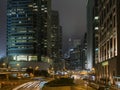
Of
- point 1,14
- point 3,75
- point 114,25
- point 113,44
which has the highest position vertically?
point 1,14

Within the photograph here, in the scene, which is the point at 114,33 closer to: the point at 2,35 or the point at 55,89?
the point at 55,89

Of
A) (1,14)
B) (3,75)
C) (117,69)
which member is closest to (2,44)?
(1,14)

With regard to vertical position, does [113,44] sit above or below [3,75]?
above

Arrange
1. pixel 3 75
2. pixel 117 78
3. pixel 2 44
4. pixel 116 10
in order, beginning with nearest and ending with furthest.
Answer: pixel 117 78 → pixel 116 10 → pixel 3 75 → pixel 2 44

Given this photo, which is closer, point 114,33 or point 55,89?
point 55,89

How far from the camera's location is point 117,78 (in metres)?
99.4

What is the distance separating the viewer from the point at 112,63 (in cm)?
11312

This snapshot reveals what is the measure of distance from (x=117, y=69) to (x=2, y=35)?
105308 millimetres

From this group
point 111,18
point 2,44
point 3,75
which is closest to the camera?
point 111,18

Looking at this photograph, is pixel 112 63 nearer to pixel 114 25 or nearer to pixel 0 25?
pixel 114 25

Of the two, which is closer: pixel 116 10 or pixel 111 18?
pixel 116 10

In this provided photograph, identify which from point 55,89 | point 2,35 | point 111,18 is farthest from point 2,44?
point 55,89

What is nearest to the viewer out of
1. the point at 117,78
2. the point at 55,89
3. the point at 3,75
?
the point at 55,89

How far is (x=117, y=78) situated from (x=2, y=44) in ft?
347
